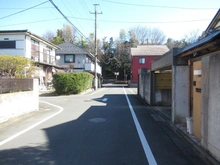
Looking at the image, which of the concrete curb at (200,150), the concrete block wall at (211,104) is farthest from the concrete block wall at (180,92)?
Answer: the concrete block wall at (211,104)

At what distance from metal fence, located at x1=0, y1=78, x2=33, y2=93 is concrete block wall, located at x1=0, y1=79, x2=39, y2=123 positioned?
289 millimetres

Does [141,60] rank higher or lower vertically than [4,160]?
higher

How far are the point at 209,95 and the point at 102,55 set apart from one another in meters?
61.2

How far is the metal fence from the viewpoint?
8136 millimetres

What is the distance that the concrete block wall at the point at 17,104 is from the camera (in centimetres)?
766

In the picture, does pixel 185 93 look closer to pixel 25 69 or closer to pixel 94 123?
pixel 94 123

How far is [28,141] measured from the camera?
532 centimetres

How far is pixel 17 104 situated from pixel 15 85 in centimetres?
96

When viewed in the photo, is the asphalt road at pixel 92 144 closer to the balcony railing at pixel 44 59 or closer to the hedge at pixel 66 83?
the hedge at pixel 66 83

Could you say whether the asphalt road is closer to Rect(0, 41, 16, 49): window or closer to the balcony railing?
Rect(0, 41, 16, 49): window

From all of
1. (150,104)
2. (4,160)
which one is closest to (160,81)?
(150,104)

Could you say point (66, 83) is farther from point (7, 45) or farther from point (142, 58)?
point (142, 58)

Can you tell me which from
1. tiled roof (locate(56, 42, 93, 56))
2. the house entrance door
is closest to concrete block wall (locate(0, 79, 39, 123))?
the house entrance door

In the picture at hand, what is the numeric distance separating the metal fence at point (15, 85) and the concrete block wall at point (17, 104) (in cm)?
29
